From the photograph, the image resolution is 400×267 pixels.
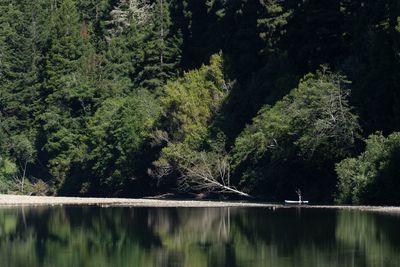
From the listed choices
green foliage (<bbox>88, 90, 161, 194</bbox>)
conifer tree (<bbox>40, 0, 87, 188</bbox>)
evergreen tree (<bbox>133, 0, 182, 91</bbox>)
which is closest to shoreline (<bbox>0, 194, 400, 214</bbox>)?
green foliage (<bbox>88, 90, 161, 194</bbox>)

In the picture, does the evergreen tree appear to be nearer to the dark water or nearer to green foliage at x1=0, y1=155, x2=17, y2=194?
green foliage at x1=0, y1=155, x2=17, y2=194

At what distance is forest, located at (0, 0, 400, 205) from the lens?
6084 cm

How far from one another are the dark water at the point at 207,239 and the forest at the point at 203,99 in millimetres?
7364

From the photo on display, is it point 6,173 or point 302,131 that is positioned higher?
point 302,131

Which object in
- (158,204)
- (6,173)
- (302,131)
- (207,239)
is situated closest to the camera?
(207,239)

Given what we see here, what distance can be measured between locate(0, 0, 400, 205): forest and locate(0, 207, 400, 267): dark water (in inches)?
290

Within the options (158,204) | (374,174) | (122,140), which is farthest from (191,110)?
(374,174)

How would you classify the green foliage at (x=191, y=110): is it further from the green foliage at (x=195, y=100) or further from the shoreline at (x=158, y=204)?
the shoreline at (x=158, y=204)

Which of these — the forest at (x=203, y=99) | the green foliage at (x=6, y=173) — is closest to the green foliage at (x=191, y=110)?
the forest at (x=203, y=99)

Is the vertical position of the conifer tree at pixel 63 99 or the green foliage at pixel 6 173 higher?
the conifer tree at pixel 63 99

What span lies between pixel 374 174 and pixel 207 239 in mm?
16308

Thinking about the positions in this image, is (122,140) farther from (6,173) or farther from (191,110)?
(6,173)

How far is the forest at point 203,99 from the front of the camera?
2395 inches

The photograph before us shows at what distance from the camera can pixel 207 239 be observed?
41625mm
